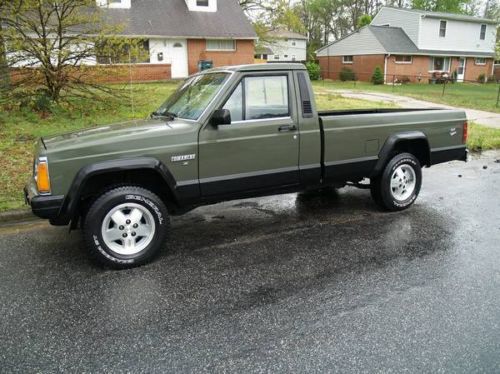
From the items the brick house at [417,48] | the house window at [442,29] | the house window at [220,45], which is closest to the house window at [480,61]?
the brick house at [417,48]

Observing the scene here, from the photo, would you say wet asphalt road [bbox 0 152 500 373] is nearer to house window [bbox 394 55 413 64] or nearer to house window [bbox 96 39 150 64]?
house window [bbox 96 39 150 64]

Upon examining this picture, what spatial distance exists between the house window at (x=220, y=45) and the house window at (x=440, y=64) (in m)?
20.9

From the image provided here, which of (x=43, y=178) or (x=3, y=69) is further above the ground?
(x=3, y=69)

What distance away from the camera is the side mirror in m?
4.45

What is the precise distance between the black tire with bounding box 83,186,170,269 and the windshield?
1.06 meters

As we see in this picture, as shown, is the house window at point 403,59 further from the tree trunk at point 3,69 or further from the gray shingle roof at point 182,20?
the tree trunk at point 3,69

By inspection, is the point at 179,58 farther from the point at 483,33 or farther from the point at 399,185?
the point at 483,33

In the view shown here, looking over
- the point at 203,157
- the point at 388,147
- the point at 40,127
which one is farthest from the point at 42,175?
the point at 40,127

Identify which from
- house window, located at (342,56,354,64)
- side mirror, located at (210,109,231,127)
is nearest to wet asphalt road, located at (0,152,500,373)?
side mirror, located at (210,109,231,127)

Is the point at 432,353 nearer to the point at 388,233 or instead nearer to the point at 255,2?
the point at 388,233

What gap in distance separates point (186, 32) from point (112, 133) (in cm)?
2294

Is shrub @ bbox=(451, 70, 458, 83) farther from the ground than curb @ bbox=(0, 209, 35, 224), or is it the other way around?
shrub @ bbox=(451, 70, 458, 83)

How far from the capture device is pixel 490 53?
41156 mm

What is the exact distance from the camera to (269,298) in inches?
147
